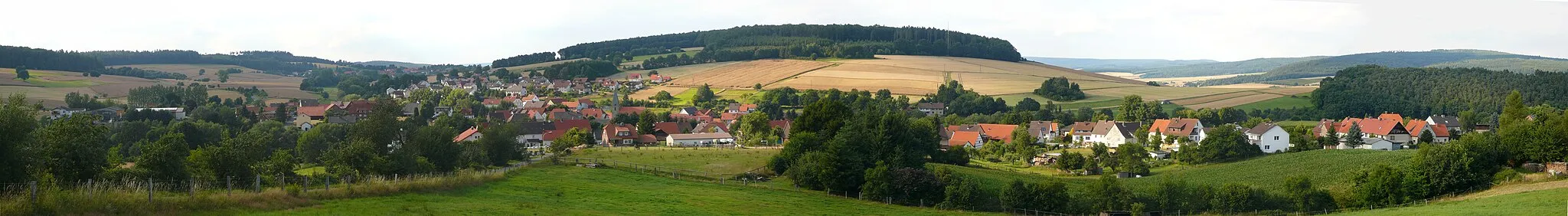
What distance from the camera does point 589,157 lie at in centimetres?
4122

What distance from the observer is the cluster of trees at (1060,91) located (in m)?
95.6

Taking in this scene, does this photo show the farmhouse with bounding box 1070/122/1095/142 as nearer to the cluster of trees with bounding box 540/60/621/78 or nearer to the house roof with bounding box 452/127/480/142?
the house roof with bounding box 452/127/480/142

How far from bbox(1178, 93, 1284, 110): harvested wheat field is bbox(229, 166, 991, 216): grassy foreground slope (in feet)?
209

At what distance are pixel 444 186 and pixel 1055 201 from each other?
16186 millimetres

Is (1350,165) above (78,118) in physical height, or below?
below

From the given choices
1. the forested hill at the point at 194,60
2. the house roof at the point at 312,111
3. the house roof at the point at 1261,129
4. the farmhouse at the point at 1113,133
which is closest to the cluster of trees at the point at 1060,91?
the farmhouse at the point at 1113,133

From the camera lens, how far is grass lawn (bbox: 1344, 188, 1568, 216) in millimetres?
23344

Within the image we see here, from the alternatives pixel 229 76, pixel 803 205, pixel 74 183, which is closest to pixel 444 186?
pixel 74 183

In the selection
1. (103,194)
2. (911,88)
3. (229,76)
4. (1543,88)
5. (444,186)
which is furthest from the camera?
(229,76)

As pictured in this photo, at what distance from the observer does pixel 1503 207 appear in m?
25.0

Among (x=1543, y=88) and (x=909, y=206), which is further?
(x=1543, y=88)

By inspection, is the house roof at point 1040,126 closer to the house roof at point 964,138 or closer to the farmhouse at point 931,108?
the house roof at point 964,138

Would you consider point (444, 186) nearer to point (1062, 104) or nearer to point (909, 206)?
point (909, 206)

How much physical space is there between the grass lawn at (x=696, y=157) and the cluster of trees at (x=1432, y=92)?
59.2 m
